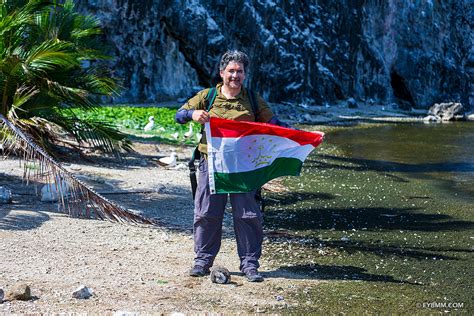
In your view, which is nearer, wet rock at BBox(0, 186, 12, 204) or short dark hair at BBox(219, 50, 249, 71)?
short dark hair at BBox(219, 50, 249, 71)

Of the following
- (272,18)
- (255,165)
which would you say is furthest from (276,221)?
(272,18)

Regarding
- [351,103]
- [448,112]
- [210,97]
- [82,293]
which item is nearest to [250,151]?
[210,97]

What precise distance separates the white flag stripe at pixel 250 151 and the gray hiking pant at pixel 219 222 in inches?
6.6

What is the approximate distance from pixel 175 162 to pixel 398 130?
22386mm

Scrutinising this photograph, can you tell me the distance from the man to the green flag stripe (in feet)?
0.24

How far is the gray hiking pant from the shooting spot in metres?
6.11

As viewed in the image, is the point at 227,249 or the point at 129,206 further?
the point at 129,206

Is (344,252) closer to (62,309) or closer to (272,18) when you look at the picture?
(62,309)

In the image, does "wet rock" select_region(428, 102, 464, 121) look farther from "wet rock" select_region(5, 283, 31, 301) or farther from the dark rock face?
"wet rock" select_region(5, 283, 31, 301)

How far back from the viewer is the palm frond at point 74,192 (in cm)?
774

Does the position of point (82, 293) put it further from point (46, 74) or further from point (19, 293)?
point (46, 74)

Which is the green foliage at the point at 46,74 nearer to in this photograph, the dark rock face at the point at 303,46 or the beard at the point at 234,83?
the beard at the point at 234,83

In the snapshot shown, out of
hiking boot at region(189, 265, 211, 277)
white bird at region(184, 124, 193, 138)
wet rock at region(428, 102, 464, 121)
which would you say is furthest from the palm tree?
wet rock at region(428, 102, 464, 121)

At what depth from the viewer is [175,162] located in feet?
45.4
